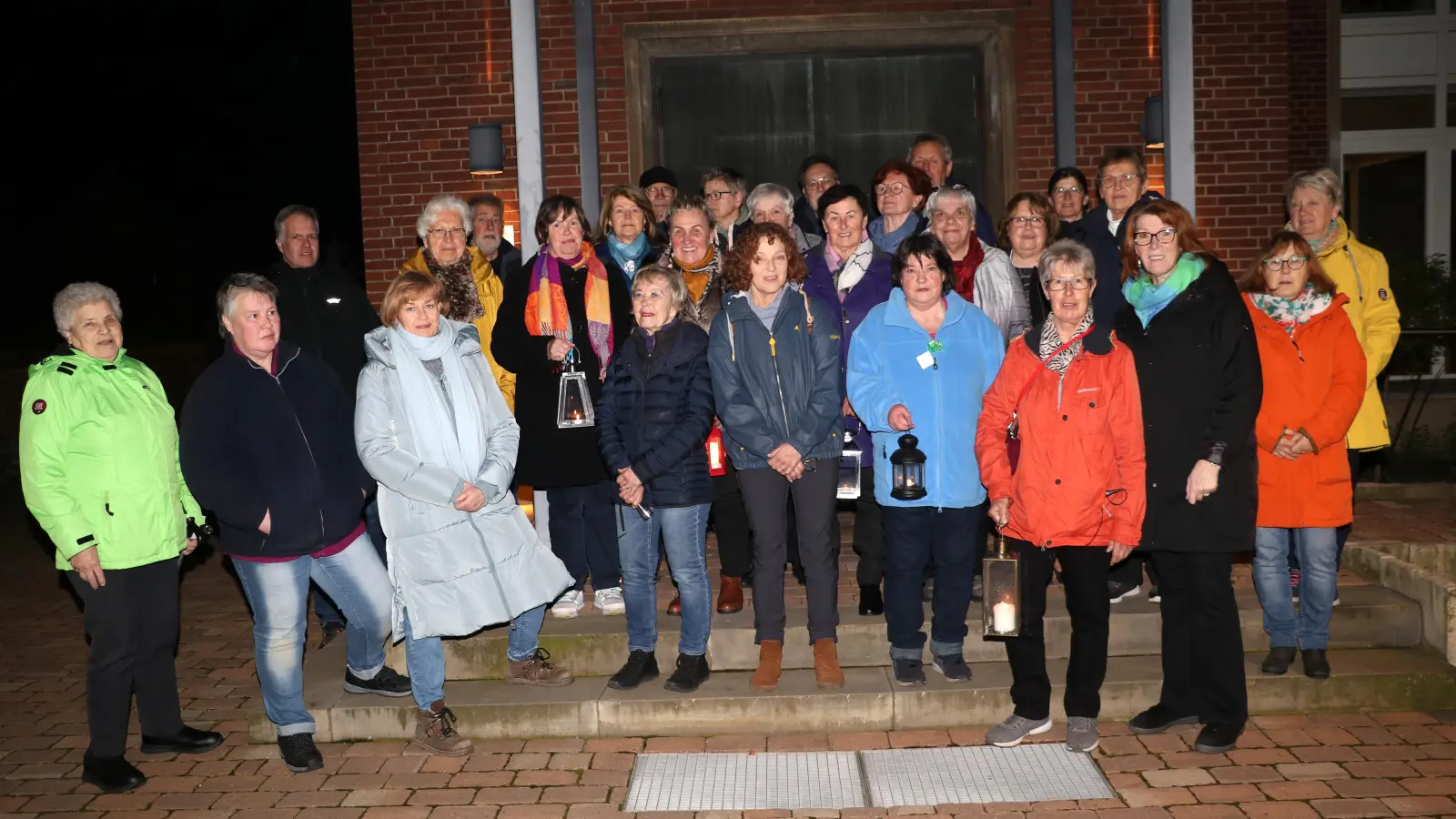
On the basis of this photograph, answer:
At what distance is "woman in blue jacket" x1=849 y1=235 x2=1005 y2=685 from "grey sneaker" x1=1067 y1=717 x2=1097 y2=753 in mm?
635

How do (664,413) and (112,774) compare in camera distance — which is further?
(664,413)

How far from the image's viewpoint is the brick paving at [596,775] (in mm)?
4203

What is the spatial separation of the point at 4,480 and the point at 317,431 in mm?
10203

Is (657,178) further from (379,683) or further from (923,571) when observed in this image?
(379,683)

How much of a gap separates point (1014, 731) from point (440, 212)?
3.40 meters

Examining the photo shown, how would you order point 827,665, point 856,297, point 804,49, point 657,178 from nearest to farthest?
point 827,665
point 856,297
point 657,178
point 804,49

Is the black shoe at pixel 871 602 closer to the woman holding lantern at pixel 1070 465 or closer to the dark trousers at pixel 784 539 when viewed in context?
the dark trousers at pixel 784 539

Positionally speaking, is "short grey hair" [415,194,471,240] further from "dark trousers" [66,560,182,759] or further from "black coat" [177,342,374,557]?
"dark trousers" [66,560,182,759]

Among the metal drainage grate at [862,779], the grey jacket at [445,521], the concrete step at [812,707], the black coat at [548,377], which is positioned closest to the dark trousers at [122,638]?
the concrete step at [812,707]

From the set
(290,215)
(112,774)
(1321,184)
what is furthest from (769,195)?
(112,774)

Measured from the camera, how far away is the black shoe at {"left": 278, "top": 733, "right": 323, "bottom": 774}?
15.5 ft

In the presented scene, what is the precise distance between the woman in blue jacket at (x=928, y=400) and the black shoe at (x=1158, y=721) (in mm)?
820

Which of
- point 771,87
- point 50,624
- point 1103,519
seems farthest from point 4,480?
point 1103,519

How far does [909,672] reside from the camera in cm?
498
